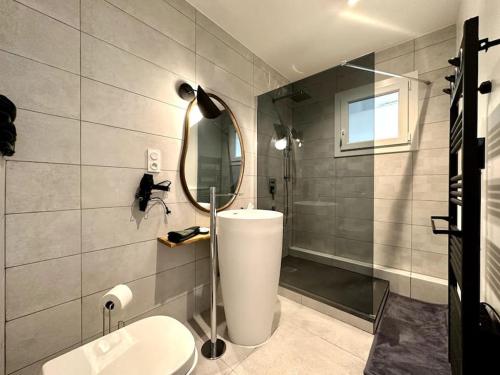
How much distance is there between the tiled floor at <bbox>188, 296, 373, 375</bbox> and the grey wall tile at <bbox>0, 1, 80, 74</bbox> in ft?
5.92

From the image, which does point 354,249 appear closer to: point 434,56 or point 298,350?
point 298,350

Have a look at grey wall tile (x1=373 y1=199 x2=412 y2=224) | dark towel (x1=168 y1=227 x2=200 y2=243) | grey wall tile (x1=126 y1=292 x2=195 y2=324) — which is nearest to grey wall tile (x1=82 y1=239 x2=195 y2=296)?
dark towel (x1=168 y1=227 x2=200 y2=243)

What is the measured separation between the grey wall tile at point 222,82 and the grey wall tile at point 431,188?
1778 millimetres

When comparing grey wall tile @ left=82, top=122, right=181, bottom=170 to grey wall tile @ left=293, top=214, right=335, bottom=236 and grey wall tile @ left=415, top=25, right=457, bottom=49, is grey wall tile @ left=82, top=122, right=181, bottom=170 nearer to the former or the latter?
grey wall tile @ left=293, top=214, right=335, bottom=236

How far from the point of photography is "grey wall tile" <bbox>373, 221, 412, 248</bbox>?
1.99m

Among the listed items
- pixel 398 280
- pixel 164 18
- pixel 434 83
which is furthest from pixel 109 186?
pixel 434 83

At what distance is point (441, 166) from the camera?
5.98 ft

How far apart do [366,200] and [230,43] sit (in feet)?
6.19

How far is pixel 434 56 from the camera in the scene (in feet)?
6.13

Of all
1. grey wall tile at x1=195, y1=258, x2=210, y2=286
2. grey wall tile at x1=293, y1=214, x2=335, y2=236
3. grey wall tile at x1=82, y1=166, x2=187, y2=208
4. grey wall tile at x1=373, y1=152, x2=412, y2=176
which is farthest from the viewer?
grey wall tile at x1=293, y1=214, x2=335, y2=236

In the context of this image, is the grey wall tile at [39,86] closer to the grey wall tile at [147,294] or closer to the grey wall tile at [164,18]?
A: the grey wall tile at [164,18]

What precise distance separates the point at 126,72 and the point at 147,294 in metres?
1.40

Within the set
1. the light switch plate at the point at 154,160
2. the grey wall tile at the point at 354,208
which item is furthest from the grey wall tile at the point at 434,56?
the light switch plate at the point at 154,160

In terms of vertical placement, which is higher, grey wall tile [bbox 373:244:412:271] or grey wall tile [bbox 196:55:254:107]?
grey wall tile [bbox 196:55:254:107]
